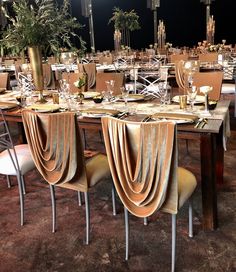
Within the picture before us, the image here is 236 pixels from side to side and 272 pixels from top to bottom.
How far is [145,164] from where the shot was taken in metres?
1.75

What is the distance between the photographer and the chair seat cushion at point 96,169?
7.23 feet

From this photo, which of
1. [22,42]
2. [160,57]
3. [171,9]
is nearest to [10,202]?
[22,42]

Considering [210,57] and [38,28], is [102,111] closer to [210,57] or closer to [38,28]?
[38,28]

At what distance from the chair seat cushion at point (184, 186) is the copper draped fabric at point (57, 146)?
60cm

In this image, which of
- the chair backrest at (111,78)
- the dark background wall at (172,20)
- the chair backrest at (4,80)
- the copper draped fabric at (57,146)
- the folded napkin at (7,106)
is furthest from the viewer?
the dark background wall at (172,20)

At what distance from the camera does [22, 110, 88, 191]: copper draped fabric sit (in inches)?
78.7

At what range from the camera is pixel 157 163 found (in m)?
1.72

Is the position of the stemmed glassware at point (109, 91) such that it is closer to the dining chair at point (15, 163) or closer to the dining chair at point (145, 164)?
the dining chair at point (15, 163)

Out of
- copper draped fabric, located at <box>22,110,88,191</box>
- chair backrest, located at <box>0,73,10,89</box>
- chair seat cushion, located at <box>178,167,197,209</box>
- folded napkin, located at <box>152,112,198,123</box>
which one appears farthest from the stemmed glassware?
chair backrest, located at <box>0,73,10,89</box>

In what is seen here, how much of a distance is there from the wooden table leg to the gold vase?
5.56ft

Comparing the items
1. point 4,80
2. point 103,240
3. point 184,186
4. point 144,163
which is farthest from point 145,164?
point 4,80

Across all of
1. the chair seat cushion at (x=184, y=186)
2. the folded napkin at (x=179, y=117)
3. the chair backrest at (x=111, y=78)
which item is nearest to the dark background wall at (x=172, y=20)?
the chair backrest at (x=111, y=78)

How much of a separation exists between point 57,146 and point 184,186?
80 cm

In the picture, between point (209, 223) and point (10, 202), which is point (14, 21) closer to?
point (10, 202)
